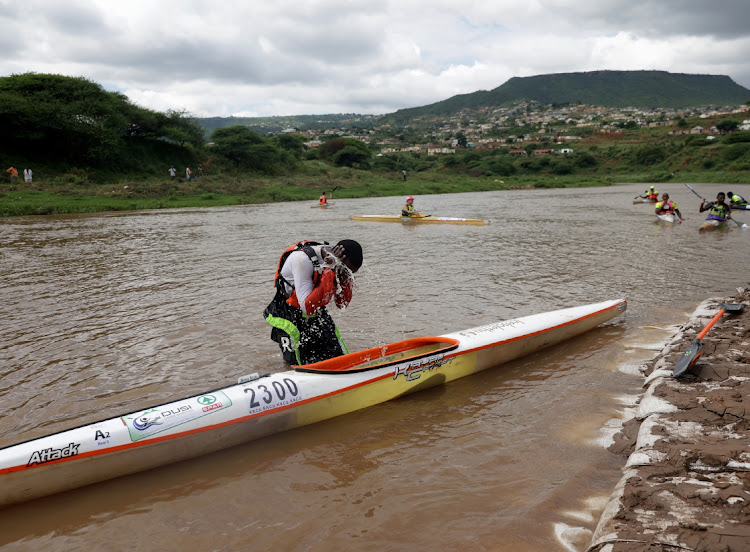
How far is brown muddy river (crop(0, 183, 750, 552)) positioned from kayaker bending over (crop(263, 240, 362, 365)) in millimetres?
836

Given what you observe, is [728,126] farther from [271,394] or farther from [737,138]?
[271,394]

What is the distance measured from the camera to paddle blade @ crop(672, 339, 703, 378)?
488cm

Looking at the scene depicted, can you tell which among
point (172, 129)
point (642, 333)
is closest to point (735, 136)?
point (172, 129)

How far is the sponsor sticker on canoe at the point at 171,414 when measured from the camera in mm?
3900

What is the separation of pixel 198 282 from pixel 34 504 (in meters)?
7.12

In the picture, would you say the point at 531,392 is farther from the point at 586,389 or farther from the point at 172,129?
the point at 172,129

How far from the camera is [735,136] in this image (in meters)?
60.4

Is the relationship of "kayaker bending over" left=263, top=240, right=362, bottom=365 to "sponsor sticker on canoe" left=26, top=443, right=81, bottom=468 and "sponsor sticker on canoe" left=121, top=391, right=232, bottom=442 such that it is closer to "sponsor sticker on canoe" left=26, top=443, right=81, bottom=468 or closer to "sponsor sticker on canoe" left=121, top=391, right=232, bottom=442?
"sponsor sticker on canoe" left=121, top=391, right=232, bottom=442

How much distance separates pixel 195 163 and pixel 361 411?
45.9 metres

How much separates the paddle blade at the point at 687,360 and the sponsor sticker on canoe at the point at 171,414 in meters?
4.37

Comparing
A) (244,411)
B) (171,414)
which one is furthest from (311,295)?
(171,414)

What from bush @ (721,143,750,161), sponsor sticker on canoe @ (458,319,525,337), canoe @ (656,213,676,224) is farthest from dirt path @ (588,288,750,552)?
bush @ (721,143,750,161)

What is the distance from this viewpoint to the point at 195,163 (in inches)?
1813

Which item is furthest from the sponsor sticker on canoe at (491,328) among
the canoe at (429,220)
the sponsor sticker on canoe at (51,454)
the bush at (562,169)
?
the bush at (562,169)
